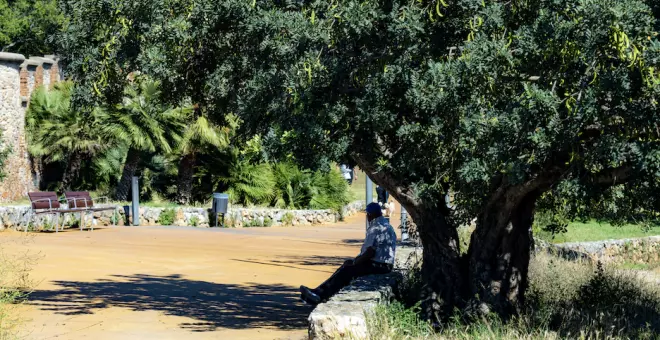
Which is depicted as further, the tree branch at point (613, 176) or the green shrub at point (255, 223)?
the green shrub at point (255, 223)

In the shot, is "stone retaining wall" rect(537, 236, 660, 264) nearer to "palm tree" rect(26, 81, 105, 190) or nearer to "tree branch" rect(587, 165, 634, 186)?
"tree branch" rect(587, 165, 634, 186)

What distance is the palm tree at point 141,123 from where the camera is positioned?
28969 mm

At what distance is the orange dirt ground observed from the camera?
35.2ft

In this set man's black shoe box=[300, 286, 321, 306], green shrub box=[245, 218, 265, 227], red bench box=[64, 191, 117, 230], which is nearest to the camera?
man's black shoe box=[300, 286, 321, 306]

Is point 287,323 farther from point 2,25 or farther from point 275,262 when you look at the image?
point 2,25

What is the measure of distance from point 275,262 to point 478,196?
9.87 metres

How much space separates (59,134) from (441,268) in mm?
21352

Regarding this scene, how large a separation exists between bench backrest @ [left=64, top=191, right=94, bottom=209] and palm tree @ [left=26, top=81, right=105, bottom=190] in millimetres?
4656

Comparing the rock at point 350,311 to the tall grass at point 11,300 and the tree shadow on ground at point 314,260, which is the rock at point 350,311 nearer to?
the tall grass at point 11,300

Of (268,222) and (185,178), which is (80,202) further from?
(268,222)

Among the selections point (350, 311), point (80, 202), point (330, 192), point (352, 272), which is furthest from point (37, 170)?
point (350, 311)

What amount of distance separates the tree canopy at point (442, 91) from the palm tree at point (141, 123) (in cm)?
1774

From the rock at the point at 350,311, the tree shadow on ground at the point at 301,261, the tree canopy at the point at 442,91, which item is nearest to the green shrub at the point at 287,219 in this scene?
the tree shadow on ground at the point at 301,261

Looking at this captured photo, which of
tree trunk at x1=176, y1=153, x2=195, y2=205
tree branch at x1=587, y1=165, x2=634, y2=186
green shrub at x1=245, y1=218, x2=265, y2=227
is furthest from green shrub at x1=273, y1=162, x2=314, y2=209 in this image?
tree branch at x1=587, y1=165, x2=634, y2=186
